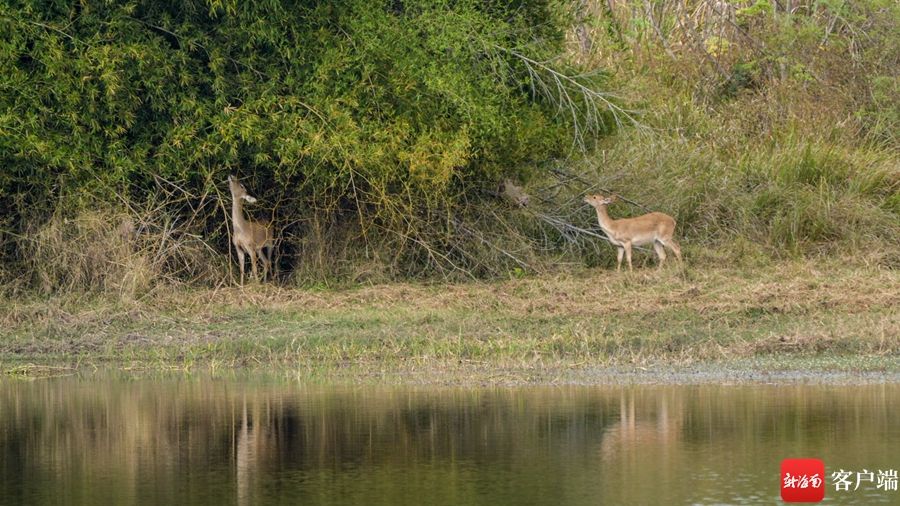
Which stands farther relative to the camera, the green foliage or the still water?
the green foliage

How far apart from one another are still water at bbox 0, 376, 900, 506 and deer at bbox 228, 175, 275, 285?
5.78 metres

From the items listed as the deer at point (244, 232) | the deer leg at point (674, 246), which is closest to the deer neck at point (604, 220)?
the deer leg at point (674, 246)

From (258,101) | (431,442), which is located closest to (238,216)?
(258,101)

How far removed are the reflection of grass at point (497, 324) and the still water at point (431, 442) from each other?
1.59 meters

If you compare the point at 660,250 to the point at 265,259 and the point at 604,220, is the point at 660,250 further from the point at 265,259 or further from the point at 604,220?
the point at 265,259

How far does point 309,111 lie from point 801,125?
362 inches

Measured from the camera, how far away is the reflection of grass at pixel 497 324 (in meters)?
12.5

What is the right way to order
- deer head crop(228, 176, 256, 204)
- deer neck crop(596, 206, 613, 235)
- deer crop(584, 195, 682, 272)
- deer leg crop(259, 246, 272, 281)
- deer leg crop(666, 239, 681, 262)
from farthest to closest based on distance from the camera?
deer neck crop(596, 206, 613, 235)
deer crop(584, 195, 682, 272)
deer leg crop(666, 239, 681, 262)
deer leg crop(259, 246, 272, 281)
deer head crop(228, 176, 256, 204)

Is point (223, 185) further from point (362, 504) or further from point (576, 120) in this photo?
point (362, 504)

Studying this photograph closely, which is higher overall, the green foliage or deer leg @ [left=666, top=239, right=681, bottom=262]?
the green foliage

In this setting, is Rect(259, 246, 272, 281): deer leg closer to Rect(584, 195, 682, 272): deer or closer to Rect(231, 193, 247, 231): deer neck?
Rect(231, 193, 247, 231): deer neck

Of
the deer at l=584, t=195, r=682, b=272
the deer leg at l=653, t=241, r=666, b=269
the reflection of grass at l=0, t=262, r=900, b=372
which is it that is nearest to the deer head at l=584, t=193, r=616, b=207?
the deer at l=584, t=195, r=682, b=272

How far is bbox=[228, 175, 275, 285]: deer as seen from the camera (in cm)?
1703

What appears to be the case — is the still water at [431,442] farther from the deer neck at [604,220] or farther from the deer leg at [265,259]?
the deer neck at [604,220]
